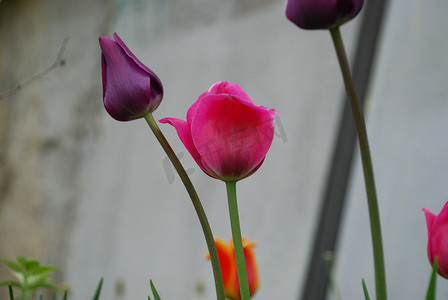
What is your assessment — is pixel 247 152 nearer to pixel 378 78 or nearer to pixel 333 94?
pixel 378 78

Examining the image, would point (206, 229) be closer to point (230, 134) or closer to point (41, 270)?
point (230, 134)

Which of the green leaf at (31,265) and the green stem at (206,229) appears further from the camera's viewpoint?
the green leaf at (31,265)

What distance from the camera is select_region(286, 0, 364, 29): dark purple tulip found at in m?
0.15

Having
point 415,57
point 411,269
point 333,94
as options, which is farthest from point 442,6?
point 411,269

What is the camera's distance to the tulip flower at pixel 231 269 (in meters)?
0.24

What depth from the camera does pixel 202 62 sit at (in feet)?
5.90

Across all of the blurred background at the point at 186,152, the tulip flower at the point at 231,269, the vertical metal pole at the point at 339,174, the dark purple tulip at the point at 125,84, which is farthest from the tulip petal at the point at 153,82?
the vertical metal pole at the point at 339,174

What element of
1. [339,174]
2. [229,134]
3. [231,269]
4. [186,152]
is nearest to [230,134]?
[229,134]

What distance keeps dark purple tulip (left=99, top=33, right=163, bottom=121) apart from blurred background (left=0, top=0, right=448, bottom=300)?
1022 mm

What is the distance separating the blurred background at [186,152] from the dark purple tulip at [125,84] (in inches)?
40.2

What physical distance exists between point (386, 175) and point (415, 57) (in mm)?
300

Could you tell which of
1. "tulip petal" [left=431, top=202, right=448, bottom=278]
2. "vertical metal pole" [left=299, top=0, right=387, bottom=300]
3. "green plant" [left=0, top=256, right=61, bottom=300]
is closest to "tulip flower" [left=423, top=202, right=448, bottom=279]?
"tulip petal" [left=431, top=202, right=448, bottom=278]

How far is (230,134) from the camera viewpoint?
0.14m

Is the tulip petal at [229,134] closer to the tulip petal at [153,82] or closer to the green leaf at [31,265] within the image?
the tulip petal at [153,82]
